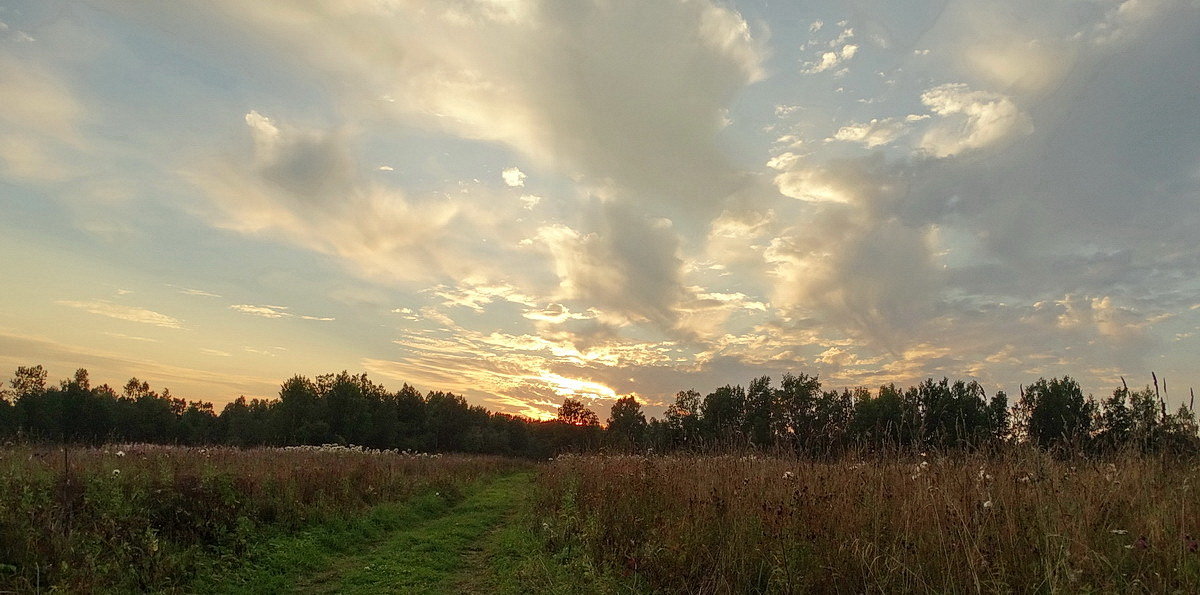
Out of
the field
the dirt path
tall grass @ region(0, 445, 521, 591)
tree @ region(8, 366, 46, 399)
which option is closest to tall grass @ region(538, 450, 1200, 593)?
the field

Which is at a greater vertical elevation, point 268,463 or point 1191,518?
point 1191,518

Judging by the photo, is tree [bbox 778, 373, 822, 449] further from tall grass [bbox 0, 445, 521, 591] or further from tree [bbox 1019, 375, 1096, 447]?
tall grass [bbox 0, 445, 521, 591]

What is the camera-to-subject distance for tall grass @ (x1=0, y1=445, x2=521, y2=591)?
21.4ft

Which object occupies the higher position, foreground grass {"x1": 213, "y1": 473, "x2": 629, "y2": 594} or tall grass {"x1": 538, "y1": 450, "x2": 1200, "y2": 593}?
tall grass {"x1": 538, "y1": 450, "x2": 1200, "y2": 593}

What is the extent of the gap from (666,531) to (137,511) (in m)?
7.49

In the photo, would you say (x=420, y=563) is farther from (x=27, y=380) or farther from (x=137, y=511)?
(x=27, y=380)

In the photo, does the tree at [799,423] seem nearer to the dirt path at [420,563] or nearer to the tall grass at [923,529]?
the tall grass at [923,529]

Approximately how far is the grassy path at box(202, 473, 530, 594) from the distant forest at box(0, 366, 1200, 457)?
161 inches

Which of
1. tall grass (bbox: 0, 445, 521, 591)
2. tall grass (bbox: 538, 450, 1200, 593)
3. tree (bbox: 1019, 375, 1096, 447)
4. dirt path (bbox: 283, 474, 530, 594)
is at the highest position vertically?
tree (bbox: 1019, 375, 1096, 447)

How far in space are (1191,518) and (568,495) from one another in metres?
10.2

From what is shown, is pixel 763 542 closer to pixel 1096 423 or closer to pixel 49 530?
pixel 1096 423

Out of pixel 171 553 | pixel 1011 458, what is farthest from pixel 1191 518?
pixel 171 553

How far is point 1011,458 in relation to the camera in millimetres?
6355

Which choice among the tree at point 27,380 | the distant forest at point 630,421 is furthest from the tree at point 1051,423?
the tree at point 27,380
